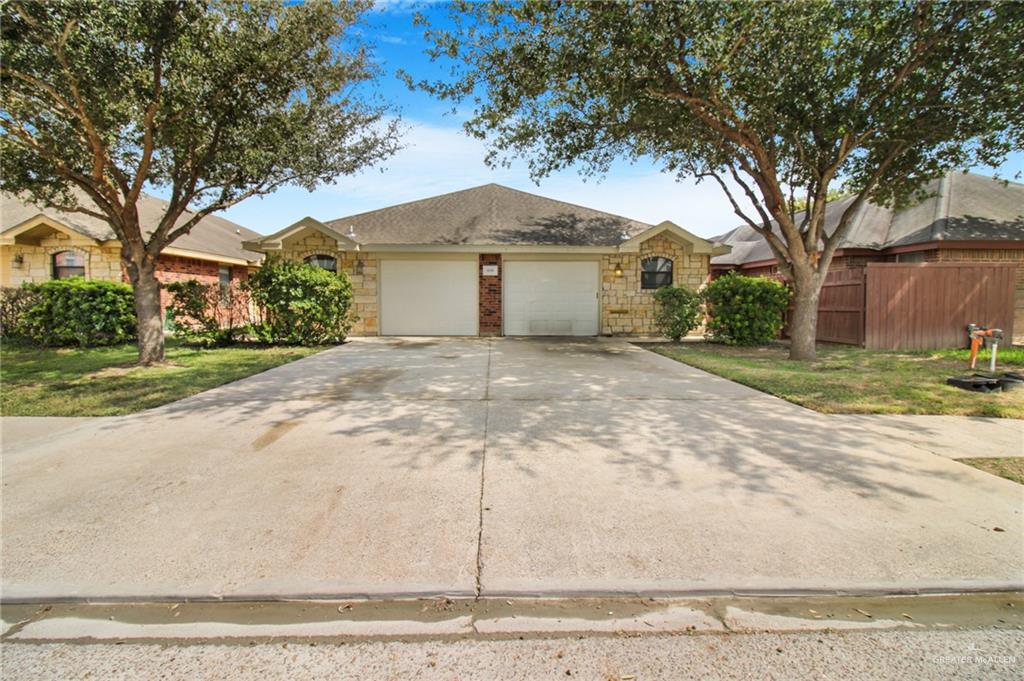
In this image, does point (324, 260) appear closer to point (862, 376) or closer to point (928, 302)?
point (862, 376)

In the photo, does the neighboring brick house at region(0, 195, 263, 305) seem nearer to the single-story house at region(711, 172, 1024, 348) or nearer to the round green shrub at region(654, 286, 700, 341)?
the round green shrub at region(654, 286, 700, 341)

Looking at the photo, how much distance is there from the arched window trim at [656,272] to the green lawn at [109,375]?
9602 millimetres

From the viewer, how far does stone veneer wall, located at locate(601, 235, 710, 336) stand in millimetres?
15039

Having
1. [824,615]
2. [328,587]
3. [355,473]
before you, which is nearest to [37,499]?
[355,473]

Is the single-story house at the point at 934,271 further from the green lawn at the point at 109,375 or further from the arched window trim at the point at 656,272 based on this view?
the green lawn at the point at 109,375

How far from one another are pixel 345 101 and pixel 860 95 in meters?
9.30

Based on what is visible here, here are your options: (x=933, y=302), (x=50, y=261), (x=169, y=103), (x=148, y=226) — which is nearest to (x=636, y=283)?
(x=933, y=302)

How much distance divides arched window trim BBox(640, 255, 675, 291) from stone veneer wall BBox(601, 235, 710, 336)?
127 millimetres

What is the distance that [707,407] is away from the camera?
5.81 metres

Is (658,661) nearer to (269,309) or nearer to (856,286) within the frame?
(269,309)

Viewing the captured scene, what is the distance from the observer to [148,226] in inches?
605

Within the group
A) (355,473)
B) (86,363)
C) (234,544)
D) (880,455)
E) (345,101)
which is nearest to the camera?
(234,544)

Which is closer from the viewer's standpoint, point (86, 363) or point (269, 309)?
point (86, 363)

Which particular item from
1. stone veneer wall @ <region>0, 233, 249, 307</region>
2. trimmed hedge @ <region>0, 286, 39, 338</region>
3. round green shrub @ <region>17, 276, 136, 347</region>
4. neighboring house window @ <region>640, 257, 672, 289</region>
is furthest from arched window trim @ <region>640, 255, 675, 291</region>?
trimmed hedge @ <region>0, 286, 39, 338</region>
